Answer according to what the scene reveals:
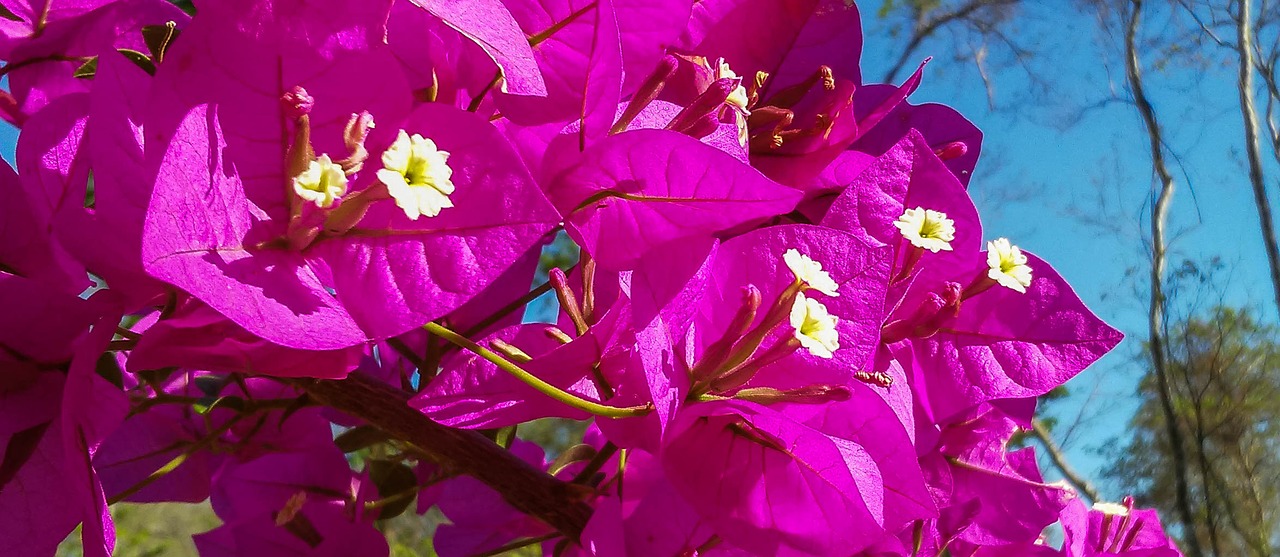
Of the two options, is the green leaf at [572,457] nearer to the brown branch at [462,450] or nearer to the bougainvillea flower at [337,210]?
the brown branch at [462,450]

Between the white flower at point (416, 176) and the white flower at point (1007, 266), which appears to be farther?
the white flower at point (1007, 266)

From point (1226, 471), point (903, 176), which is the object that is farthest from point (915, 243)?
point (1226, 471)

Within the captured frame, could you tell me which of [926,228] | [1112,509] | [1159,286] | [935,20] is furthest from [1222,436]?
[926,228]

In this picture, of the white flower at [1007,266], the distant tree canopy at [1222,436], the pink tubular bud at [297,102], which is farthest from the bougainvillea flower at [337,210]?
the distant tree canopy at [1222,436]

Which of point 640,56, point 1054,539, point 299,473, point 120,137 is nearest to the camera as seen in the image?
point 120,137

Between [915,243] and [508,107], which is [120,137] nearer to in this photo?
[508,107]

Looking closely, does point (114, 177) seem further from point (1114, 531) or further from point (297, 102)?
point (1114, 531)
